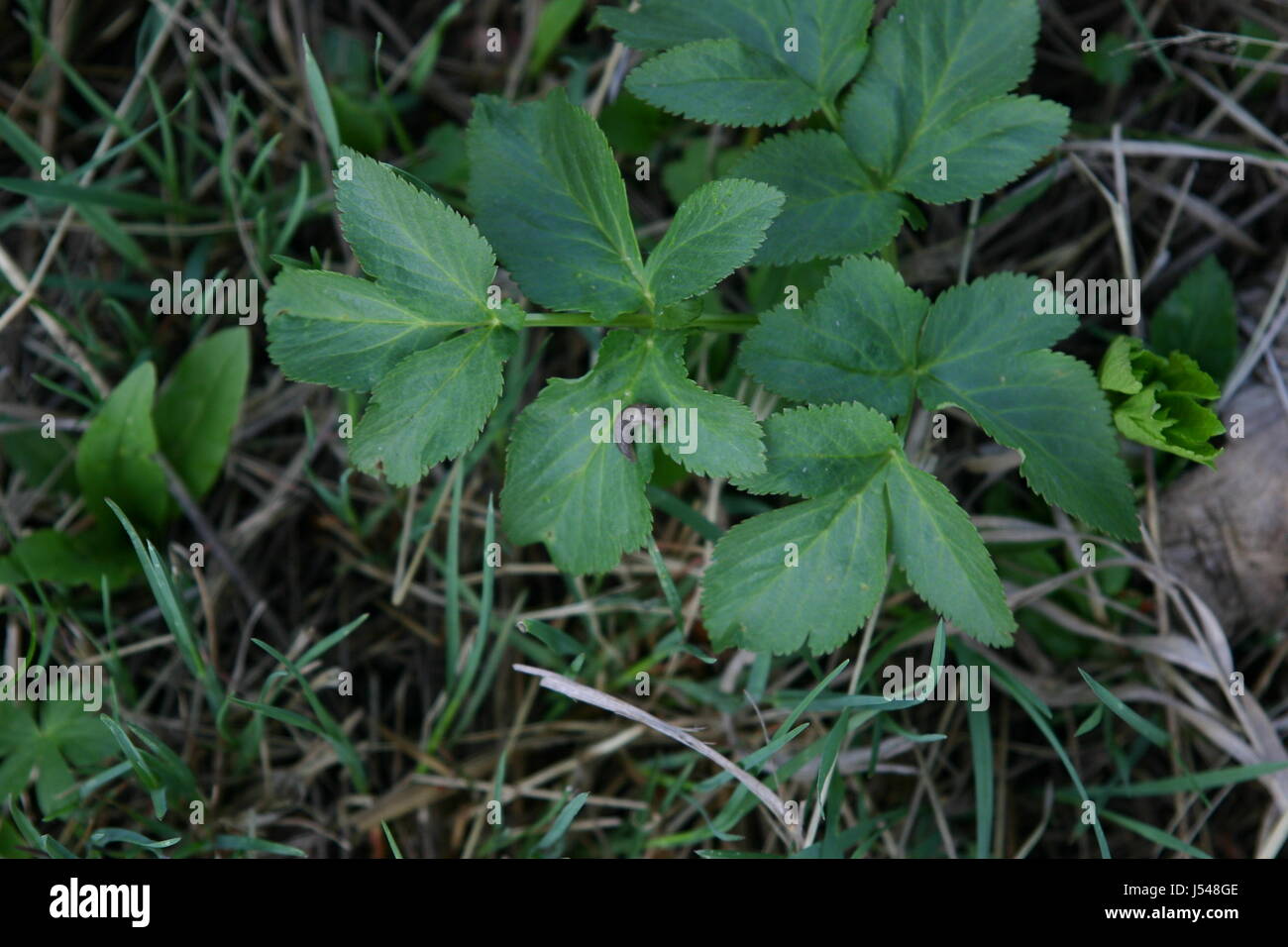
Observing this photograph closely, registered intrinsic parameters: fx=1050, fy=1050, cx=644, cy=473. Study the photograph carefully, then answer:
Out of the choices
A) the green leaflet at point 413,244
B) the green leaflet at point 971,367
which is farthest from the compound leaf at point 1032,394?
the green leaflet at point 413,244

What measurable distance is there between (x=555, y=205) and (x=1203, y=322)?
191 cm

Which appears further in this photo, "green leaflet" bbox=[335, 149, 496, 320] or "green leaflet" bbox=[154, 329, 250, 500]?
"green leaflet" bbox=[154, 329, 250, 500]

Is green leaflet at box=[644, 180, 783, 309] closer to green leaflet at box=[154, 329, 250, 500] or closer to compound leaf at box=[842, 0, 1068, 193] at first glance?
compound leaf at box=[842, 0, 1068, 193]

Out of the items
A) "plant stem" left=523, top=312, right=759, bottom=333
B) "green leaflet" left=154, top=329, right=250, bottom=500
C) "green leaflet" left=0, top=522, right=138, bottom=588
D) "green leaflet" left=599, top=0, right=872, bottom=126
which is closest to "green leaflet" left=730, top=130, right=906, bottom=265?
"green leaflet" left=599, top=0, right=872, bottom=126

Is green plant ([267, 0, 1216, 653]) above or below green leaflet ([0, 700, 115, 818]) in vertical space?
above

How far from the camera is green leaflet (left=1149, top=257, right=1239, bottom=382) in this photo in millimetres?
2973

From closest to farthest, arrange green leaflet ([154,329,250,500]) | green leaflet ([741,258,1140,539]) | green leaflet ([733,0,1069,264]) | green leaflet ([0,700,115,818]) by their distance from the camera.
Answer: green leaflet ([741,258,1140,539]) < green leaflet ([733,0,1069,264]) < green leaflet ([0,700,115,818]) < green leaflet ([154,329,250,500])

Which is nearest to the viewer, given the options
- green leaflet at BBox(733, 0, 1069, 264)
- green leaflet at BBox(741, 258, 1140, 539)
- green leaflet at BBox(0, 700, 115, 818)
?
green leaflet at BBox(741, 258, 1140, 539)

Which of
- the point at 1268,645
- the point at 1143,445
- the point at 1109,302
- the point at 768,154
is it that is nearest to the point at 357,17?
the point at 768,154

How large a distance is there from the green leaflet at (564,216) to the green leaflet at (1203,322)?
1602 millimetres

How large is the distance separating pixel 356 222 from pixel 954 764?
7.24 ft

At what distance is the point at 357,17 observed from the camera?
3.43 m
